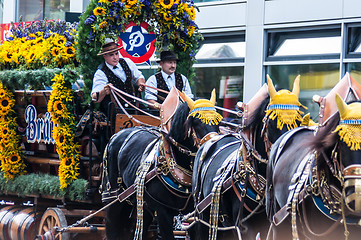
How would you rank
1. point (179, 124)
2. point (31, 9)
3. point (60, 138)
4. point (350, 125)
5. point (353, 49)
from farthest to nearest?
point (31, 9), point (353, 49), point (60, 138), point (179, 124), point (350, 125)

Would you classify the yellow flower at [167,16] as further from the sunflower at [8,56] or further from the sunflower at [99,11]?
the sunflower at [8,56]

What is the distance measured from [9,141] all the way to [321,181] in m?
5.96

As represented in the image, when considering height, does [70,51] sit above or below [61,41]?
below

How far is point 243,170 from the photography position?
505 centimetres

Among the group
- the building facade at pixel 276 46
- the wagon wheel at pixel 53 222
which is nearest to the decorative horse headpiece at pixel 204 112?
the wagon wheel at pixel 53 222

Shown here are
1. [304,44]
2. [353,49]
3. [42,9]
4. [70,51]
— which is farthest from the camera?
[42,9]

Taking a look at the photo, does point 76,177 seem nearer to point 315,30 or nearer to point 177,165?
point 177,165

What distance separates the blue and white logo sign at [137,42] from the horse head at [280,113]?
12.4ft

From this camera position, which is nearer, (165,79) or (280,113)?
(280,113)

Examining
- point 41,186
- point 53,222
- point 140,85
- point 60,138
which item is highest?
point 140,85

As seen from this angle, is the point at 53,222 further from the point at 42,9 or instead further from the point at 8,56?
the point at 42,9

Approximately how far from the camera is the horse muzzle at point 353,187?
3375 millimetres

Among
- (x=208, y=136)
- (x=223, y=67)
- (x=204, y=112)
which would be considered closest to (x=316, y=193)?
(x=208, y=136)

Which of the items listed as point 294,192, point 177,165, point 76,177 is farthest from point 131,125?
point 294,192
